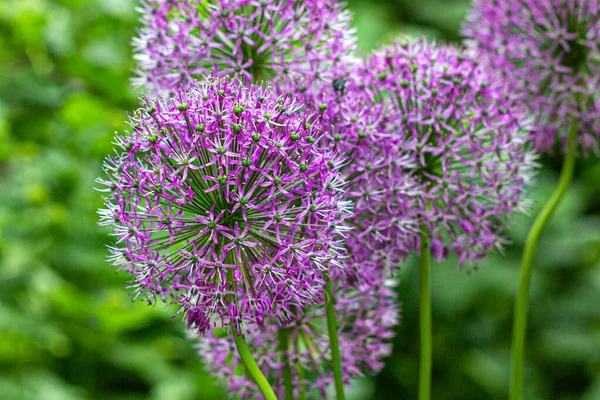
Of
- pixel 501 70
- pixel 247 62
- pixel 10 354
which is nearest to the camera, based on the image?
pixel 247 62

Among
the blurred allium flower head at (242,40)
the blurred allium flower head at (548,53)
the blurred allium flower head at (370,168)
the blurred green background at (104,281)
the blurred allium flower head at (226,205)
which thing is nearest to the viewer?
the blurred allium flower head at (226,205)

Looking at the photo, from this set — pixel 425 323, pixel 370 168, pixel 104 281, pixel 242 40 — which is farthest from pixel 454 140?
pixel 104 281

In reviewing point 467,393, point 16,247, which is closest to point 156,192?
point 16,247

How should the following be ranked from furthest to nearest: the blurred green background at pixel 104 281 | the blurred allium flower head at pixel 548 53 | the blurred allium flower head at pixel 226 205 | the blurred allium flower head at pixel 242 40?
the blurred green background at pixel 104 281 → the blurred allium flower head at pixel 548 53 → the blurred allium flower head at pixel 242 40 → the blurred allium flower head at pixel 226 205

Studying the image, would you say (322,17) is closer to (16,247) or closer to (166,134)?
(166,134)

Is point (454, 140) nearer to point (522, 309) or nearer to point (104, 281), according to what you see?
point (522, 309)

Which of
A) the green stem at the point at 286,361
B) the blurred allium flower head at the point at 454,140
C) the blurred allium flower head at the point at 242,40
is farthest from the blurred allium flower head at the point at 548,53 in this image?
the green stem at the point at 286,361

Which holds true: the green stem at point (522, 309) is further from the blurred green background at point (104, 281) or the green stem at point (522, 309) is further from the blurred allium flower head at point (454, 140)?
the blurred green background at point (104, 281)
